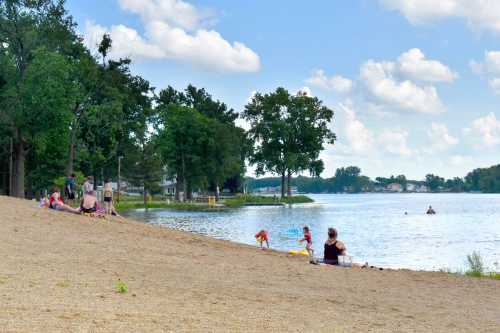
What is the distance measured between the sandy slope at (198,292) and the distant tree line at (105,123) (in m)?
26.8

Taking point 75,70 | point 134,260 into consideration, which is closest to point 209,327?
point 134,260

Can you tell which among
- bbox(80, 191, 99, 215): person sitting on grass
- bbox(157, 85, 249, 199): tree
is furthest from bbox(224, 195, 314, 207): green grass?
bbox(80, 191, 99, 215): person sitting on grass

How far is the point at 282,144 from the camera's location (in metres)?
122

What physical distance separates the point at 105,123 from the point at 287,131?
5939 centimetres

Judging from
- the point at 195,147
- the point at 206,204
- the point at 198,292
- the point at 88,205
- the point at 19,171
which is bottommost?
the point at 198,292

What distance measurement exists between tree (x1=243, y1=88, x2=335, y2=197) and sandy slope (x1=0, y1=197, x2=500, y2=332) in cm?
9969

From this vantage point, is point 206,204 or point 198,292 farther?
point 206,204

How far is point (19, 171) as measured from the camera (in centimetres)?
4888

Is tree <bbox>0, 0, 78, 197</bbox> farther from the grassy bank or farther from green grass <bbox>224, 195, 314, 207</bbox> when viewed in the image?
green grass <bbox>224, 195, 314, 207</bbox>

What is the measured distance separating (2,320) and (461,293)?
38.3 feet

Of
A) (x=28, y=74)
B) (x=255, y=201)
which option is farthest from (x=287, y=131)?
(x=28, y=74)

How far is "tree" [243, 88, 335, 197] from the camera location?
4774 inches

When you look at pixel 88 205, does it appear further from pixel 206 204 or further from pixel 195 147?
pixel 195 147

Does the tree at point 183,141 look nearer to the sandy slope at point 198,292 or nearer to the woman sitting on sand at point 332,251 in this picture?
the sandy slope at point 198,292
